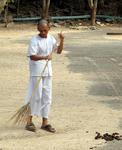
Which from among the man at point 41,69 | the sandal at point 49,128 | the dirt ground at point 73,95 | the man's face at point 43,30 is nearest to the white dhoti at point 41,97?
the man at point 41,69

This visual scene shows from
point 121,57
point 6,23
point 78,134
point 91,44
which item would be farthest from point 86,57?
point 6,23

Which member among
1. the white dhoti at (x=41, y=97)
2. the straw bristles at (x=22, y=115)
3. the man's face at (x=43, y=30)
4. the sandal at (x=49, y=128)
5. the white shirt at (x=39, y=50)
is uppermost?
the man's face at (x=43, y=30)

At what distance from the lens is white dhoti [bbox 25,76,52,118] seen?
8750mm

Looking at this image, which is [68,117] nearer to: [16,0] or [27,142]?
[27,142]

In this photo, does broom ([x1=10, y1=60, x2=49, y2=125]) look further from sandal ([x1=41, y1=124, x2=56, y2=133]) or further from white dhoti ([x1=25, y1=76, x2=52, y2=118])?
sandal ([x1=41, y1=124, x2=56, y2=133])

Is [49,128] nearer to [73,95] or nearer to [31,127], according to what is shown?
[31,127]

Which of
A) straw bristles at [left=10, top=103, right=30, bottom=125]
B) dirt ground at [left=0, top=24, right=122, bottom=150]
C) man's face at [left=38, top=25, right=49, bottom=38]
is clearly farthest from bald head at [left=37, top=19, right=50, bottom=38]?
dirt ground at [left=0, top=24, right=122, bottom=150]

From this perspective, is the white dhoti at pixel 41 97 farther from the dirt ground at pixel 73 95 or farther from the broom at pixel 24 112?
the dirt ground at pixel 73 95

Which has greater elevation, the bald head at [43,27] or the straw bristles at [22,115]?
the bald head at [43,27]

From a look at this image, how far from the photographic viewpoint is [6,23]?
31.4 metres

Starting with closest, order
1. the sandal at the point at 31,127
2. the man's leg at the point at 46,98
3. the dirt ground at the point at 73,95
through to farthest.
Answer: the dirt ground at the point at 73,95 < the sandal at the point at 31,127 < the man's leg at the point at 46,98

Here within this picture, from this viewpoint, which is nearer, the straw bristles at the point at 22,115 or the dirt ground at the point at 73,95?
the dirt ground at the point at 73,95

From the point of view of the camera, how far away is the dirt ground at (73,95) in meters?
8.15

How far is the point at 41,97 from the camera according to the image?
880 centimetres
